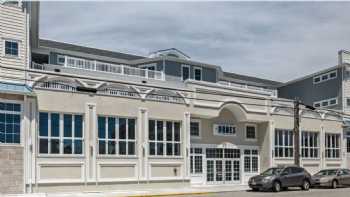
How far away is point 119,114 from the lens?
33.2m

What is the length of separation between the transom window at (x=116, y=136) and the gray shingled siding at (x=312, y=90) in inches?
963

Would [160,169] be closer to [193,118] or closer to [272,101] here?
[193,118]

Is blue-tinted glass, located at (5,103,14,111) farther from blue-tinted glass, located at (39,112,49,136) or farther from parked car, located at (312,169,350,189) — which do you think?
parked car, located at (312,169,350,189)

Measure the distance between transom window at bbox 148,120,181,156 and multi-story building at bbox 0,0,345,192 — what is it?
63 millimetres

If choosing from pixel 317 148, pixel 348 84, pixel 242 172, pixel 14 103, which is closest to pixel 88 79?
pixel 14 103

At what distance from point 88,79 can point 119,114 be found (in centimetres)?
273

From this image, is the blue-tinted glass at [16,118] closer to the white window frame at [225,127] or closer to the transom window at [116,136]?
the transom window at [116,136]

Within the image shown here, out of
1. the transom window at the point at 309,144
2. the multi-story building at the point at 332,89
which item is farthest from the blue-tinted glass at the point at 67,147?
the multi-story building at the point at 332,89

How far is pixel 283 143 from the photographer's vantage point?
45.3 metres

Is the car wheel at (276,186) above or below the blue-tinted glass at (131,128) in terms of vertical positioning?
below

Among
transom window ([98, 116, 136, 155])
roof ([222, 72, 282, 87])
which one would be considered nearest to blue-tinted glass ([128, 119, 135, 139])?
transom window ([98, 116, 136, 155])

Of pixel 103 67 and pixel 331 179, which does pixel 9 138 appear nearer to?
pixel 103 67

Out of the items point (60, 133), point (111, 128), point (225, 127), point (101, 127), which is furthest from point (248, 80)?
point (60, 133)

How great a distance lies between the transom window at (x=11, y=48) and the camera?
1202 inches
